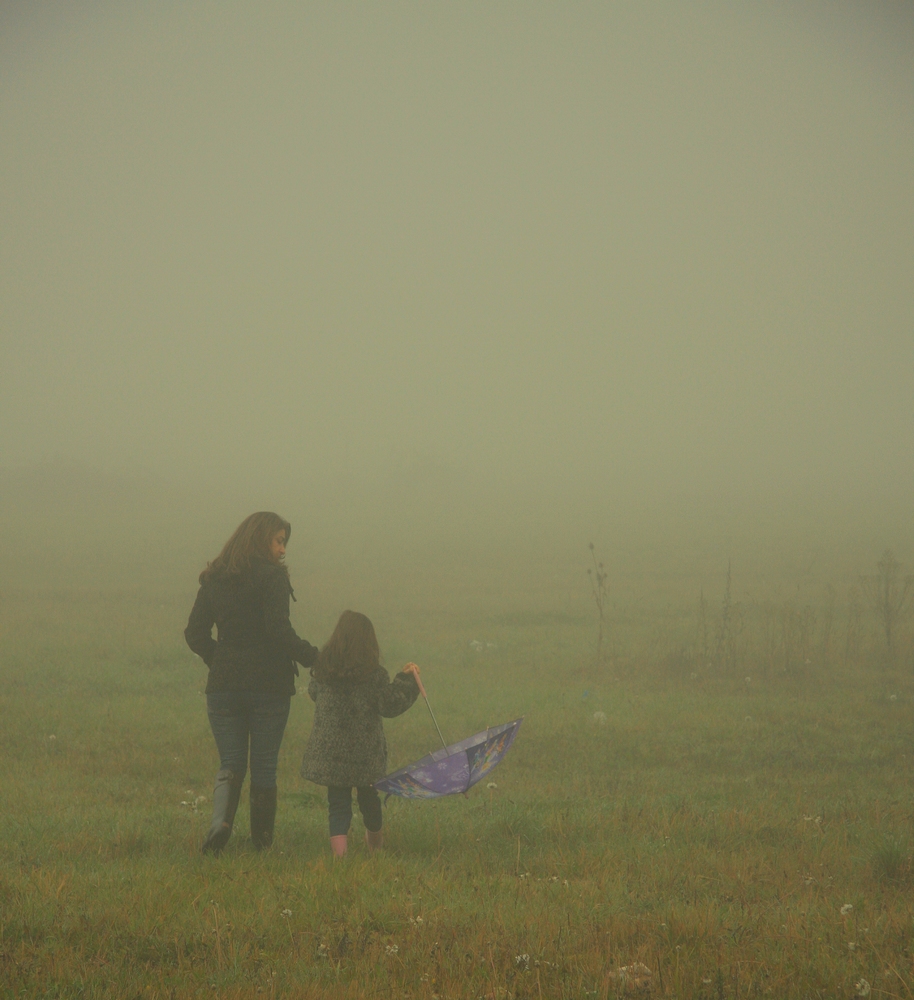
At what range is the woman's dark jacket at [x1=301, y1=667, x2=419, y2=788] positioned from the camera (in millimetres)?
5793

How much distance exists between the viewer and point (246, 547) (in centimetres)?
577

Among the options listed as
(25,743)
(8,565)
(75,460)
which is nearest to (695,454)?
(75,460)

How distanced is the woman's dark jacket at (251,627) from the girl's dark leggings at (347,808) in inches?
32.1

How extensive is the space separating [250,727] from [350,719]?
695 millimetres

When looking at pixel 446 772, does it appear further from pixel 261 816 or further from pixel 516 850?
pixel 261 816

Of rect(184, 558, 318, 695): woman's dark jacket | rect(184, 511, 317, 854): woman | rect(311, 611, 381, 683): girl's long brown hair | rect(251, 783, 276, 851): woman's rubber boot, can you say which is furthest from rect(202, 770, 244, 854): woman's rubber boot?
rect(311, 611, 381, 683): girl's long brown hair

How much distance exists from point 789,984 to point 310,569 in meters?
29.8

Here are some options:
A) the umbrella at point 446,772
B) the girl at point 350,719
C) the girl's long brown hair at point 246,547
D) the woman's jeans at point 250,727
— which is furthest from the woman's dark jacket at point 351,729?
the girl's long brown hair at point 246,547

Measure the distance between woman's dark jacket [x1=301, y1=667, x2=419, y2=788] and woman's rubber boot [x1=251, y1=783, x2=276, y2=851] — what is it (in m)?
0.30

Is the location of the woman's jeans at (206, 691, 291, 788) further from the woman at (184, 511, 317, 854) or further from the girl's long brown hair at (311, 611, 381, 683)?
the girl's long brown hair at (311, 611, 381, 683)

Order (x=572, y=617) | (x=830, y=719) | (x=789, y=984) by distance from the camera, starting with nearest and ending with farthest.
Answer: (x=789, y=984)
(x=830, y=719)
(x=572, y=617)

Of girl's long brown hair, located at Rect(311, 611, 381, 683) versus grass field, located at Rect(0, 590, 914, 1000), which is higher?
girl's long brown hair, located at Rect(311, 611, 381, 683)

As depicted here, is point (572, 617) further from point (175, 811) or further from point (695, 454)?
point (695, 454)

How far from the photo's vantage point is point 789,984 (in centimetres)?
332
